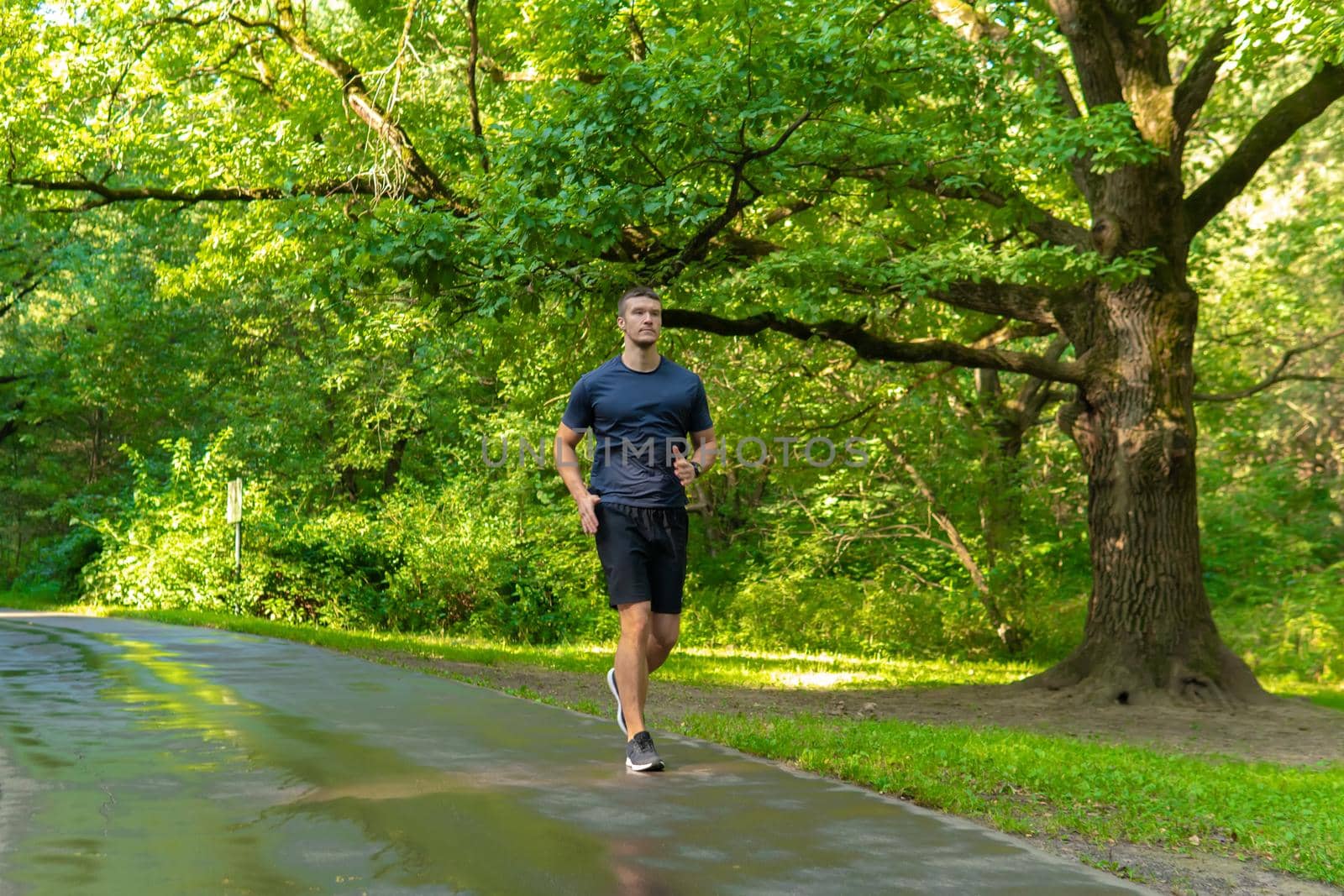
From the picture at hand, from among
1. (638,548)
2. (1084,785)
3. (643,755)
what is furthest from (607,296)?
(1084,785)

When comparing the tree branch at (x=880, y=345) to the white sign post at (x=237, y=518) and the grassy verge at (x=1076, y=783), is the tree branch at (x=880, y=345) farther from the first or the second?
the white sign post at (x=237, y=518)

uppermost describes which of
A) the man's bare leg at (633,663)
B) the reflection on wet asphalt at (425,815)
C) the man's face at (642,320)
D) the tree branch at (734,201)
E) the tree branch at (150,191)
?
the tree branch at (150,191)

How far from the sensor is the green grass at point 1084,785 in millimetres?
5660

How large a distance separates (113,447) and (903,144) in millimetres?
32825

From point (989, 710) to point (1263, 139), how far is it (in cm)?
689

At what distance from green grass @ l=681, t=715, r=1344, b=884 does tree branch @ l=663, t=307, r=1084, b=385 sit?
4.95 meters

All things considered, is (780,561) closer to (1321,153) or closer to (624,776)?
(1321,153)

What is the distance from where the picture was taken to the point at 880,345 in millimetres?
13914


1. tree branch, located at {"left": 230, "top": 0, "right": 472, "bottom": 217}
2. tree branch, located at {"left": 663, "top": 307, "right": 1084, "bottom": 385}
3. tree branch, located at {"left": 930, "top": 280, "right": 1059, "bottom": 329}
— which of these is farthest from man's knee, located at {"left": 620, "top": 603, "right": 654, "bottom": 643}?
tree branch, located at {"left": 930, "top": 280, "right": 1059, "bottom": 329}

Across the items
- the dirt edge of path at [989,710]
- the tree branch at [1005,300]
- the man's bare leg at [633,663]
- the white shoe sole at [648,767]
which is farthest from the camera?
the tree branch at [1005,300]

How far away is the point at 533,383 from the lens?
2342 centimetres

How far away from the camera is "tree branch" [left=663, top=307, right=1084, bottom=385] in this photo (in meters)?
13.4

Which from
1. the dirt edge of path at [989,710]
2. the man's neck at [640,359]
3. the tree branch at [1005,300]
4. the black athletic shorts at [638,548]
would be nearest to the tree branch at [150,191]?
the dirt edge of path at [989,710]

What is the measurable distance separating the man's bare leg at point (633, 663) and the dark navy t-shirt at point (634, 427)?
21.0 inches
